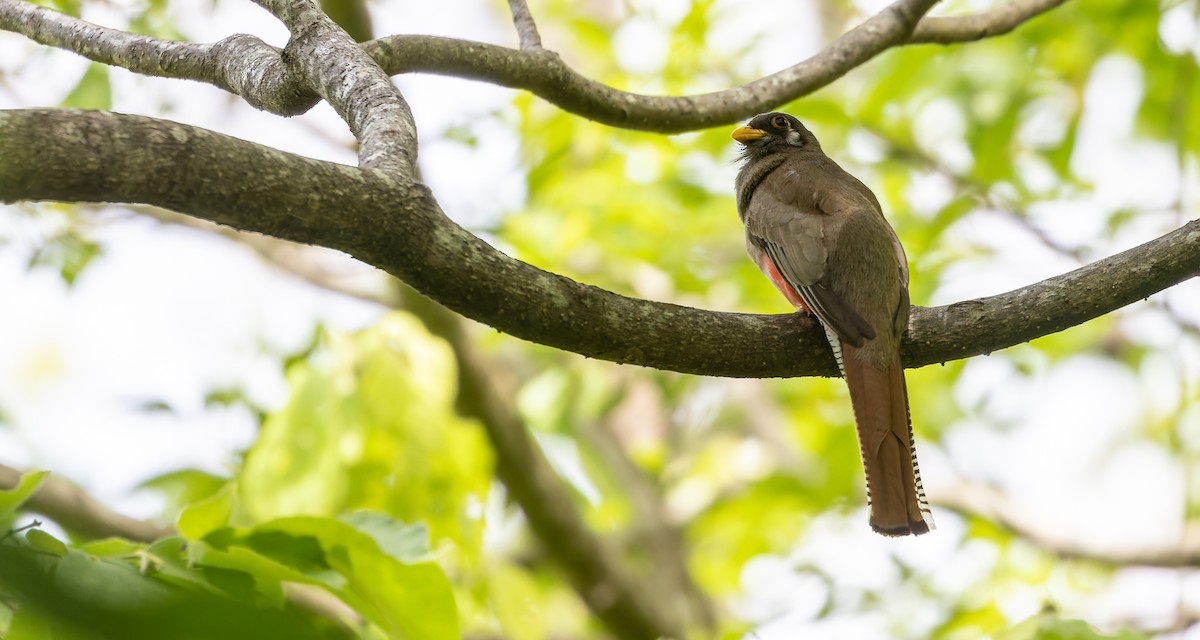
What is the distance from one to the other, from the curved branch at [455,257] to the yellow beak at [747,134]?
2450 mm

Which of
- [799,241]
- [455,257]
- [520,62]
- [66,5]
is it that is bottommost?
[455,257]

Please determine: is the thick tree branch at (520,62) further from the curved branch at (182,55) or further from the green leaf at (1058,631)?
the green leaf at (1058,631)

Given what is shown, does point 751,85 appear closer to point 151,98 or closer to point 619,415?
point 151,98

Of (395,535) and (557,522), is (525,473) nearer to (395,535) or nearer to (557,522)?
(557,522)

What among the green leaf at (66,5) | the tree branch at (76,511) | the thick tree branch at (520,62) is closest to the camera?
the thick tree branch at (520,62)

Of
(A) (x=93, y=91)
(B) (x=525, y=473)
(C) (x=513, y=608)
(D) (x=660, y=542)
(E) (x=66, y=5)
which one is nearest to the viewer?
(A) (x=93, y=91)

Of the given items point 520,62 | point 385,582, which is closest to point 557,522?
point 520,62

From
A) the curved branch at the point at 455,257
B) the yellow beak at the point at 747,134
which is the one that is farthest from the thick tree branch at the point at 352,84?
the yellow beak at the point at 747,134

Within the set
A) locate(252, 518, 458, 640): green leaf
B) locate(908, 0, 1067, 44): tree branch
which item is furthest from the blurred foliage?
locate(908, 0, 1067, 44): tree branch

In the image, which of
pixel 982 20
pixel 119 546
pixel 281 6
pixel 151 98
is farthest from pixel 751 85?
pixel 151 98

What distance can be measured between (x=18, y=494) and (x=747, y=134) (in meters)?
4.25

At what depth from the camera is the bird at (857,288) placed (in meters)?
3.57

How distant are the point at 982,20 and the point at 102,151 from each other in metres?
3.46

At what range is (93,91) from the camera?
4145 mm
